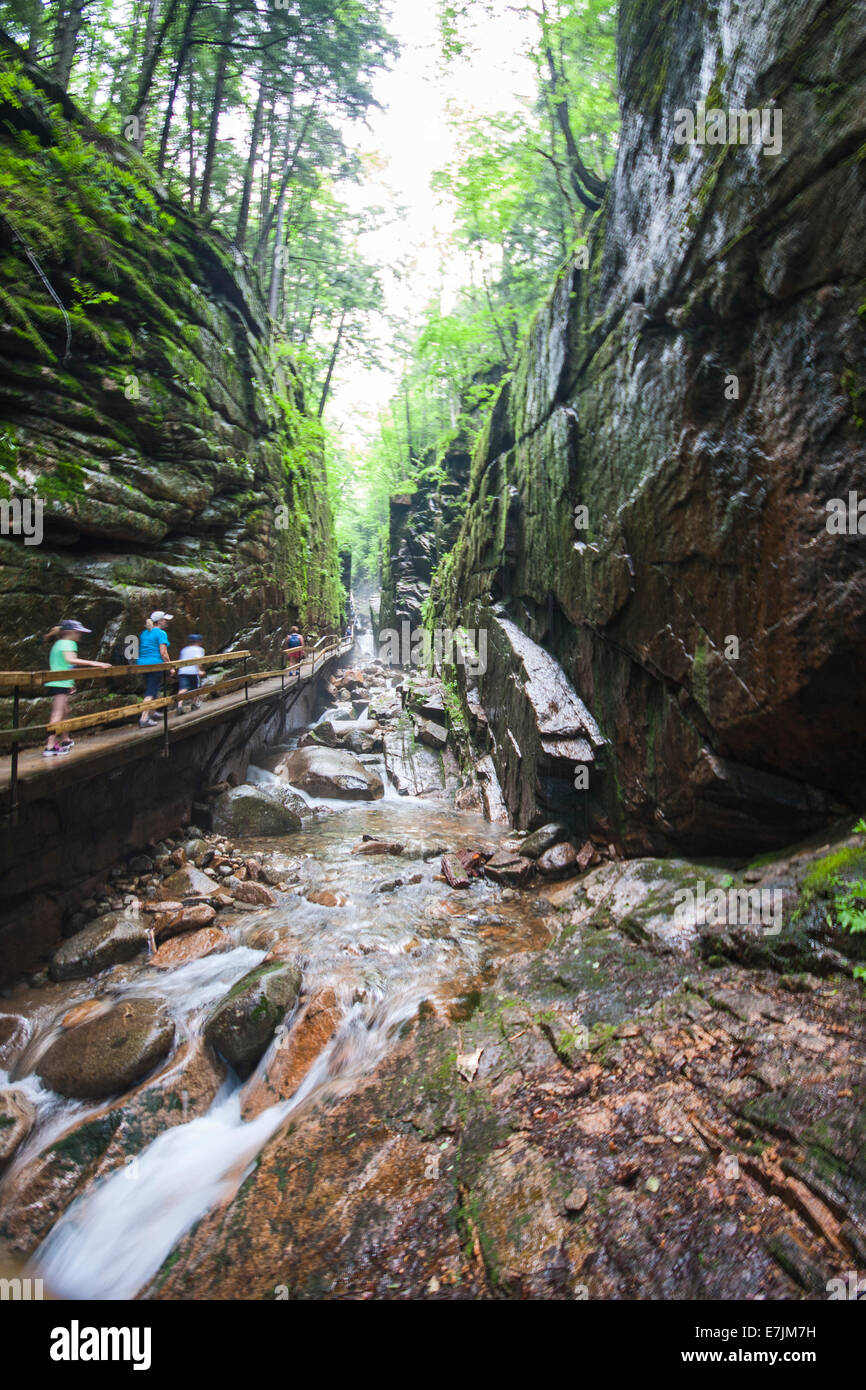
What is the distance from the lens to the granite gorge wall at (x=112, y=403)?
8.26m

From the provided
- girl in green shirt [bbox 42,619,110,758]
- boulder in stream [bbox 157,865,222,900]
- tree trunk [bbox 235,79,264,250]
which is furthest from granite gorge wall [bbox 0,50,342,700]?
tree trunk [bbox 235,79,264,250]

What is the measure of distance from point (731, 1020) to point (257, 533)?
13846 mm

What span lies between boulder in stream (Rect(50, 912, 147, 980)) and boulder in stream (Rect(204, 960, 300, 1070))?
1.86 metres

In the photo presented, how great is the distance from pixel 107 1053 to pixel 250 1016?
4.25 feet

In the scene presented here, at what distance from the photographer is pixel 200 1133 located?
4.93 meters

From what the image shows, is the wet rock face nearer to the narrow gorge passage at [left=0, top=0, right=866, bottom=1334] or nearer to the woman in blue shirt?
the narrow gorge passage at [left=0, top=0, right=866, bottom=1334]

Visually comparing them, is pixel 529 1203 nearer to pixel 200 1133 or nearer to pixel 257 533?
pixel 200 1133

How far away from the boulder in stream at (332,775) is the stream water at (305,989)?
343cm

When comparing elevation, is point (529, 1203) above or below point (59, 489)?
below

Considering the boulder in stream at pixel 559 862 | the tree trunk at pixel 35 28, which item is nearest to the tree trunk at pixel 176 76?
the tree trunk at pixel 35 28

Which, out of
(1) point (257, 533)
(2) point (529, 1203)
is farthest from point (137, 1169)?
(1) point (257, 533)

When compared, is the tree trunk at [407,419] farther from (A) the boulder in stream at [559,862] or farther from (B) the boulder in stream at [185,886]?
(B) the boulder in stream at [185,886]

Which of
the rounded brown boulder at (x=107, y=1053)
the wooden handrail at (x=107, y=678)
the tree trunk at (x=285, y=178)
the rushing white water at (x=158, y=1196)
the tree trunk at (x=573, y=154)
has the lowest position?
the rushing white water at (x=158, y=1196)

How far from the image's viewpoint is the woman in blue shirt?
9.07m
